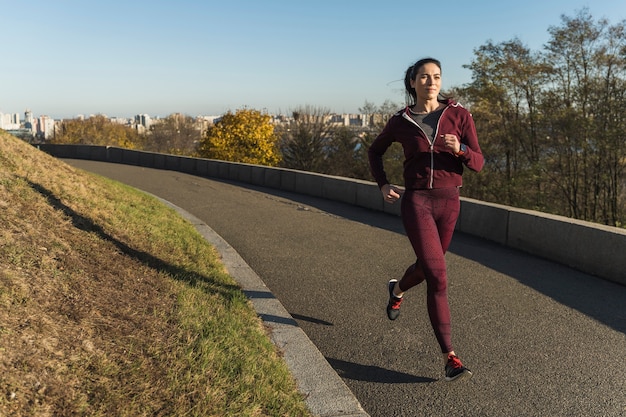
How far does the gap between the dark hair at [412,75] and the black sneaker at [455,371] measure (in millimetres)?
1792

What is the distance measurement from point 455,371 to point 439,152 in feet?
4.51

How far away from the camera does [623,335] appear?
373cm

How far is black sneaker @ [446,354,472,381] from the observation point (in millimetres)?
2842

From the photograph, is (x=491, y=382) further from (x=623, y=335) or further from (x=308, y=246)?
(x=308, y=246)

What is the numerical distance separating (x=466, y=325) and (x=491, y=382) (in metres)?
0.96

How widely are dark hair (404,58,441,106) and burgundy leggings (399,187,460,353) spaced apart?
746mm

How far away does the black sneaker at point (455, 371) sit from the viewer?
284 cm

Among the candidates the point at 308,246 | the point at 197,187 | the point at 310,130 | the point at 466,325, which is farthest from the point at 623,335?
the point at 310,130

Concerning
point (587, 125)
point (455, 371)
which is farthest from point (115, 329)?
point (587, 125)

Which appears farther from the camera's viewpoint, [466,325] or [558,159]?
[558,159]

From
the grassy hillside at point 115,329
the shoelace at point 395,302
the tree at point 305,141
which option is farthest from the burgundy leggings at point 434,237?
the tree at point 305,141

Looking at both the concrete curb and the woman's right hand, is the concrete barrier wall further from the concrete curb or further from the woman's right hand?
the concrete curb

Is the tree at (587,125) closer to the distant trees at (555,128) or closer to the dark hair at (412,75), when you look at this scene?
the distant trees at (555,128)

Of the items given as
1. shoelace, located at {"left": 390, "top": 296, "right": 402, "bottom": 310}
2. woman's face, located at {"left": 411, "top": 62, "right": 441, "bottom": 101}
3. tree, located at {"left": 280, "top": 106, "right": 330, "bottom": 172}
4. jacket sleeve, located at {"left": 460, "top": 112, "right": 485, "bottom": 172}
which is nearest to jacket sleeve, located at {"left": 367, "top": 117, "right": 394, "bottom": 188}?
woman's face, located at {"left": 411, "top": 62, "right": 441, "bottom": 101}
